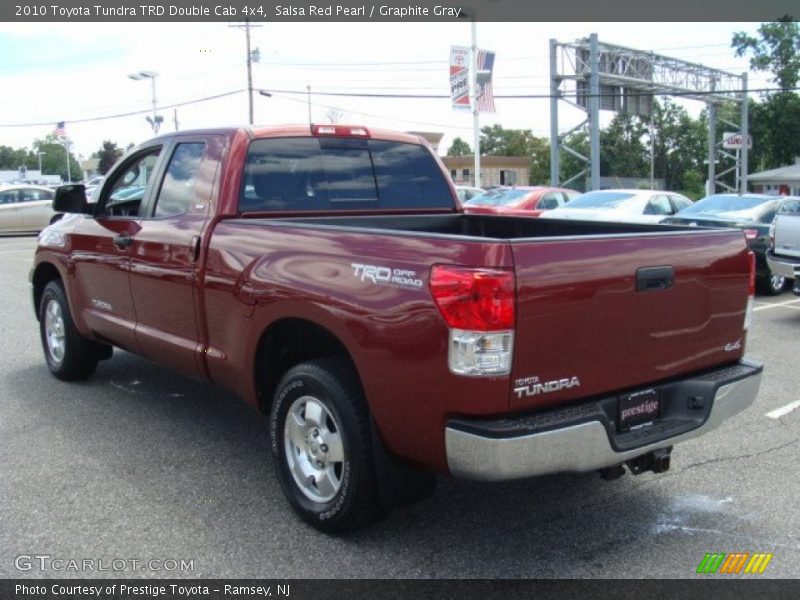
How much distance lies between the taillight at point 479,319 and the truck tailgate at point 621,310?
2.2 inches

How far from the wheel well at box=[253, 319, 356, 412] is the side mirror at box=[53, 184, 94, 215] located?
245 centimetres

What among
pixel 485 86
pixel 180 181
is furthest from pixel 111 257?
pixel 485 86

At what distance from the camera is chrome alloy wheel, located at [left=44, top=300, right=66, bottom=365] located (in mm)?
6363

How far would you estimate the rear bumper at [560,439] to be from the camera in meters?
2.98

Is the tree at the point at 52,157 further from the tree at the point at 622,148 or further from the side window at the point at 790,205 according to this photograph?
the side window at the point at 790,205

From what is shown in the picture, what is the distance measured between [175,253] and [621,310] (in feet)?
8.77

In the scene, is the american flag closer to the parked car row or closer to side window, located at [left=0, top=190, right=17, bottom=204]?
the parked car row

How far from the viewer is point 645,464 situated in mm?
3611

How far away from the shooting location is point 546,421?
10.1 ft

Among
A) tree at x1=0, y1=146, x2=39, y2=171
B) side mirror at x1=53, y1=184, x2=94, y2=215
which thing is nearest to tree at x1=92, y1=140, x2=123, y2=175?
tree at x1=0, y1=146, x2=39, y2=171

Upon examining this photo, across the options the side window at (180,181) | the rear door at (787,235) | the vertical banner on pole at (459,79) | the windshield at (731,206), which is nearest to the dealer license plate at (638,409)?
the side window at (180,181)

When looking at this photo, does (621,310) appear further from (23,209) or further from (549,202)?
(23,209)

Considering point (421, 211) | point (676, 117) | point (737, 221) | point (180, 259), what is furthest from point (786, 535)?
point (676, 117)

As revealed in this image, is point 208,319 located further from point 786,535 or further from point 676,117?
point 676,117
